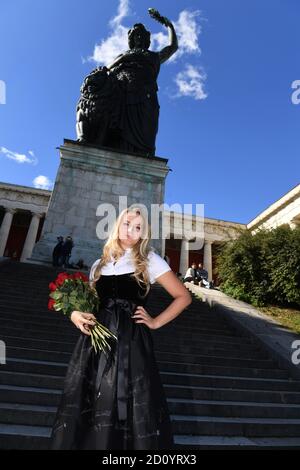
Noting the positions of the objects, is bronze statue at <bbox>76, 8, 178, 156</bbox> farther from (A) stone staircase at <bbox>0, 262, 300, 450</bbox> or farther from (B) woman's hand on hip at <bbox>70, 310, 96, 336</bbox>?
(B) woman's hand on hip at <bbox>70, 310, 96, 336</bbox>

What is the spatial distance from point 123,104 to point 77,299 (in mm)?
15956

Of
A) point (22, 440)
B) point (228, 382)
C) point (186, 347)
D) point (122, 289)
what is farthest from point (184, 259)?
point (122, 289)

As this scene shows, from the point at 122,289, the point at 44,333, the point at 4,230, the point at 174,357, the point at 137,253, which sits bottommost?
the point at 174,357

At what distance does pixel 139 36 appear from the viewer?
18.2m

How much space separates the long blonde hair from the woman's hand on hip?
30cm

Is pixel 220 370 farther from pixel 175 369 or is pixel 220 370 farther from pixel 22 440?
pixel 22 440

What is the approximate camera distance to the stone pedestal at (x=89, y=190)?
A: 13.6 metres

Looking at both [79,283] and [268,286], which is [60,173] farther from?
[79,283]

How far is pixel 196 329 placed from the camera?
26.0 ft

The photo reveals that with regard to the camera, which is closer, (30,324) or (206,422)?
(206,422)

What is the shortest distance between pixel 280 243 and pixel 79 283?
1324 centimetres

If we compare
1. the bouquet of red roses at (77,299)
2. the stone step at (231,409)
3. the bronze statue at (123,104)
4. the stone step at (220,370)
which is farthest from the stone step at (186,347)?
the bronze statue at (123,104)

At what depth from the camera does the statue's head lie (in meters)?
18.2

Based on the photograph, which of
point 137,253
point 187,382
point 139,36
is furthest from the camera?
point 139,36
